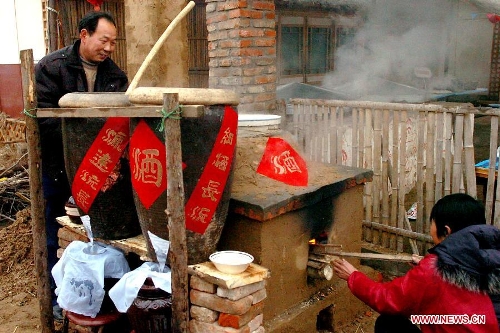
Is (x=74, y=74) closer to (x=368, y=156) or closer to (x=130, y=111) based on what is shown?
(x=130, y=111)

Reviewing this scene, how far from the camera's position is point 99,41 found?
13.3ft

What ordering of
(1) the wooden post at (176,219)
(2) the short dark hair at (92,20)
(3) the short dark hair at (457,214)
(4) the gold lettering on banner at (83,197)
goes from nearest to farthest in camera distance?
(3) the short dark hair at (457,214) < (1) the wooden post at (176,219) < (4) the gold lettering on banner at (83,197) < (2) the short dark hair at (92,20)

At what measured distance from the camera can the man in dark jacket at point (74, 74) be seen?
160 inches

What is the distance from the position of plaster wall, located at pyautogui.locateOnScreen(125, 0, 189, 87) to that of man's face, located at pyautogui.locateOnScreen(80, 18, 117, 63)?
7.16 ft

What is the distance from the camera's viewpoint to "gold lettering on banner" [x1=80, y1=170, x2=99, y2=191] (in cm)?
369

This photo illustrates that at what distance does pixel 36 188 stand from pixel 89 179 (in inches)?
19.8

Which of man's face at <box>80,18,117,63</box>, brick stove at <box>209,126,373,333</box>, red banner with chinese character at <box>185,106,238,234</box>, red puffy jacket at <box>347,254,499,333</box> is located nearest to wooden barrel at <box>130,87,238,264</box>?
red banner with chinese character at <box>185,106,238,234</box>

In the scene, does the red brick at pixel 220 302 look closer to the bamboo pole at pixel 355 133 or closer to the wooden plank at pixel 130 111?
the wooden plank at pixel 130 111

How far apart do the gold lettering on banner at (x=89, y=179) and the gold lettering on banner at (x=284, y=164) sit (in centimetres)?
151

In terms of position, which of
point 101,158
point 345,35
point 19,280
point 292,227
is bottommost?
point 19,280

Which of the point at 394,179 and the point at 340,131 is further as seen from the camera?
the point at 340,131

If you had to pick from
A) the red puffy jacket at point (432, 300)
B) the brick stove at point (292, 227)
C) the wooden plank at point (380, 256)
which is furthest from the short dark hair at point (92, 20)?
the red puffy jacket at point (432, 300)

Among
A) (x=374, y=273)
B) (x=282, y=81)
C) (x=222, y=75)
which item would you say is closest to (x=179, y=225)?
(x=374, y=273)

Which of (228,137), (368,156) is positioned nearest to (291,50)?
(368,156)
